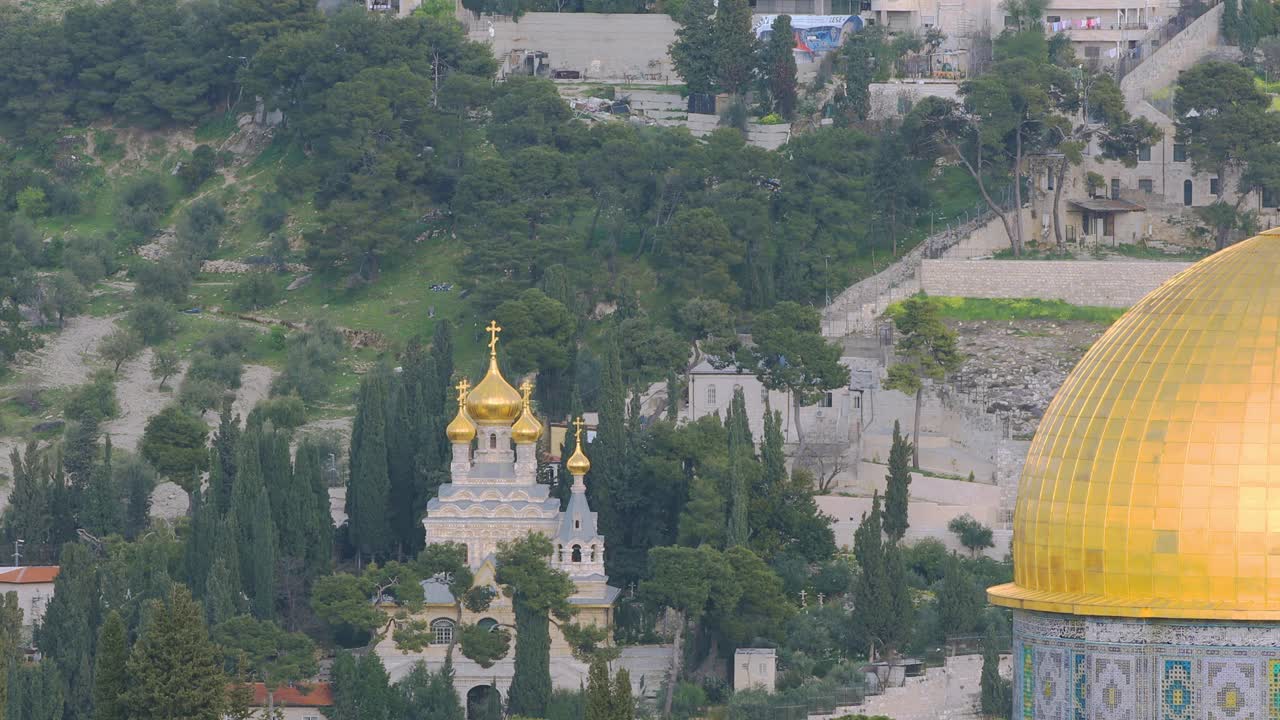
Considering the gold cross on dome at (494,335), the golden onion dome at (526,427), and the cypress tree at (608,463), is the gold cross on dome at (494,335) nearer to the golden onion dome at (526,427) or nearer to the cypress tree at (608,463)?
the golden onion dome at (526,427)

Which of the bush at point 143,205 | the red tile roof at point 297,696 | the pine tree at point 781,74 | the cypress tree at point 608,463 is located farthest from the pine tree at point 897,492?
the bush at point 143,205

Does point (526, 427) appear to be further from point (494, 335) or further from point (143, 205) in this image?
point (143, 205)

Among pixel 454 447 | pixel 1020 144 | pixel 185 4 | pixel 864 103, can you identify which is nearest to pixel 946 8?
pixel 864 103

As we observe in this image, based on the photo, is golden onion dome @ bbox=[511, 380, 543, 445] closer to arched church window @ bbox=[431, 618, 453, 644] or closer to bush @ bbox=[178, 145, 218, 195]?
arched church window @ bbox=[431, 618, 453, 644]

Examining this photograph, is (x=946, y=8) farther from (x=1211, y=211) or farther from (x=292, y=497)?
(x=292, y=497)

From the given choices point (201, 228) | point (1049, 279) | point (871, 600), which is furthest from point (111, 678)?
point (201, 228)
